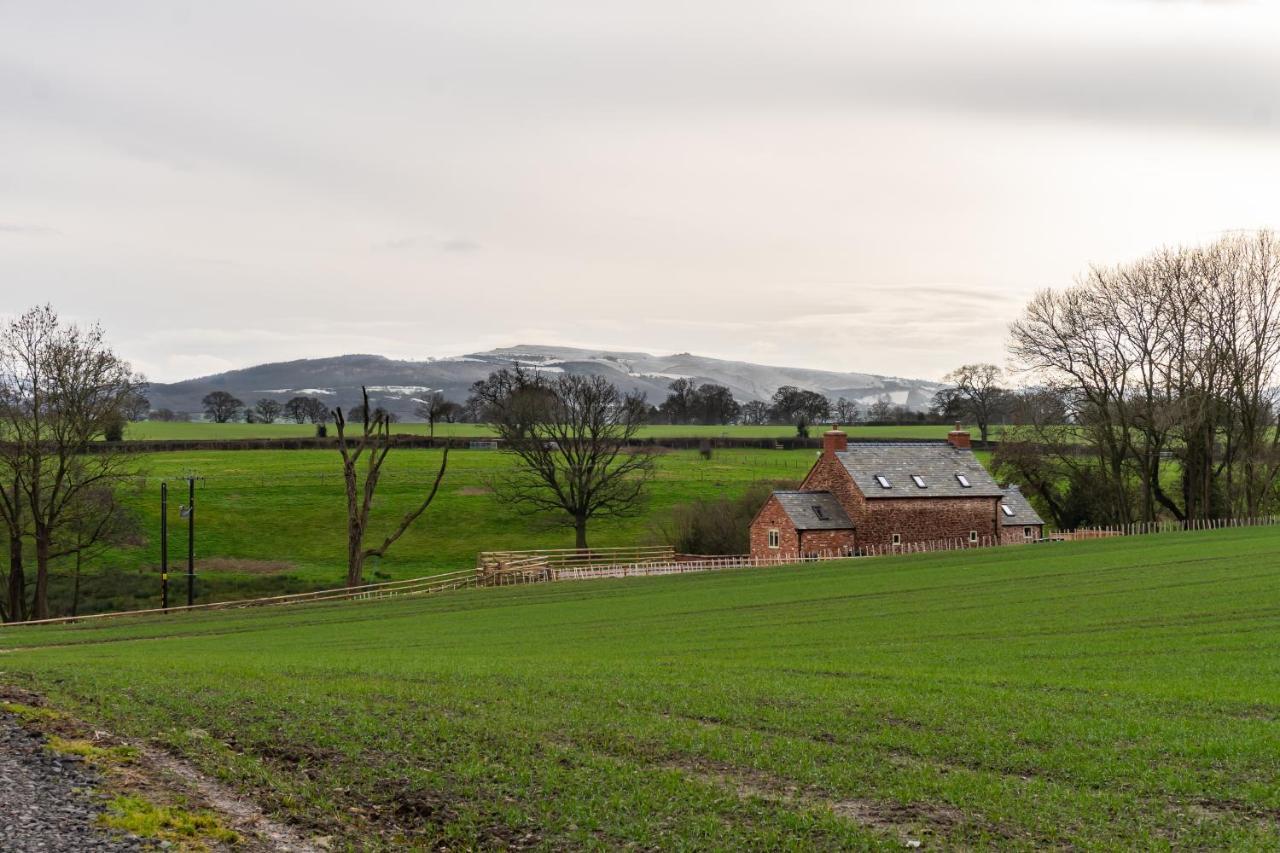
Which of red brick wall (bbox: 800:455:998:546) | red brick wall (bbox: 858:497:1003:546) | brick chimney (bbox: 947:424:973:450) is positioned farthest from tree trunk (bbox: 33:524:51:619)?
brick chimney (bbox: 947:424:973:450)

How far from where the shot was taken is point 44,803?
34.8 ft

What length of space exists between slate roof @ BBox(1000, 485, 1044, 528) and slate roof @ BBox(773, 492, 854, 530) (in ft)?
37.4

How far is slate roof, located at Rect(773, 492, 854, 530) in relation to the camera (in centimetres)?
Answer: 6331

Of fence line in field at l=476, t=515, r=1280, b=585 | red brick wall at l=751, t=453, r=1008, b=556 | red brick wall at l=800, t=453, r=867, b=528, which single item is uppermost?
red brick wall at l=800, t=453, r=867, b=528

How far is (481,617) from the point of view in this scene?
131 feet

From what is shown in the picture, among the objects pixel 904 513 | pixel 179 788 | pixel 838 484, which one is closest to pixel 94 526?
pixel 838 484

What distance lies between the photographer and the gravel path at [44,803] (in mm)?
9703

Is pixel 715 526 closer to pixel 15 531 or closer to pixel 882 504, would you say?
pixel 882 504

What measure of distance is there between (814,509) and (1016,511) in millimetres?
14875

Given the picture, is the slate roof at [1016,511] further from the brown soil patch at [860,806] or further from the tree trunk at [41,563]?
the brown soil patch at [860,806]

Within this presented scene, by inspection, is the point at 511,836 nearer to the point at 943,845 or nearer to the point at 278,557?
the point at 943,845

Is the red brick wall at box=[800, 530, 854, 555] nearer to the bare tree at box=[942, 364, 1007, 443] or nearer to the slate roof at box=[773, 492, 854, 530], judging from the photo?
the slate roof at box=[773, 492, 854, 530]

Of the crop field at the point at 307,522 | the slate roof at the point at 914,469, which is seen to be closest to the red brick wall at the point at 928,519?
the slate roof at the point at 914,469

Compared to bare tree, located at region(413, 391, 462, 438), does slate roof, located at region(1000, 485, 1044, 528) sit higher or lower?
lower
